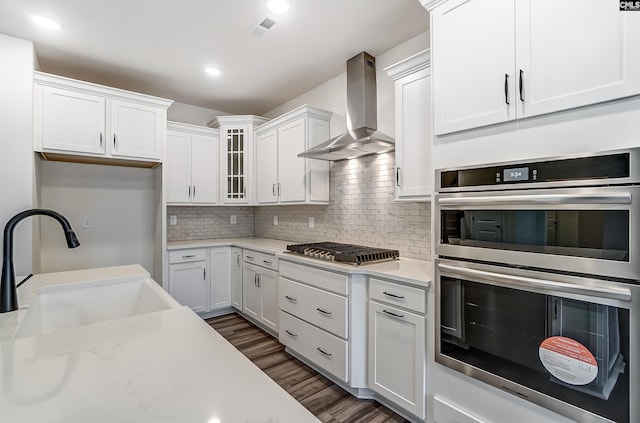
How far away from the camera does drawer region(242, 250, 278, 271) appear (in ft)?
10.4

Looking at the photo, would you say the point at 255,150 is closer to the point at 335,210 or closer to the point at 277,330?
the point at 335,210

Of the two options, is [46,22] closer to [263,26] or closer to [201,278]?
[263,26]

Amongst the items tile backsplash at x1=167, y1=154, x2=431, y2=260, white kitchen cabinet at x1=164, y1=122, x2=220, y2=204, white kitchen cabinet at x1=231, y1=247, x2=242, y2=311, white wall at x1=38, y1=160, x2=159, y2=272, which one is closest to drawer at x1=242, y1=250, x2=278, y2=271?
white kitchen cabinet at x1=231, y1=247, x2=242, y2=311

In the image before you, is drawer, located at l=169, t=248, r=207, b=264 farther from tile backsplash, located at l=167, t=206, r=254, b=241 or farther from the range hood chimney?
the range hood chimney

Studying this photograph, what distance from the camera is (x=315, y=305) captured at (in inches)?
98.9

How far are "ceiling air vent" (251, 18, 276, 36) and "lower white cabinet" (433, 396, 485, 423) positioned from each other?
277cm

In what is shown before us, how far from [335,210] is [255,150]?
144 cm

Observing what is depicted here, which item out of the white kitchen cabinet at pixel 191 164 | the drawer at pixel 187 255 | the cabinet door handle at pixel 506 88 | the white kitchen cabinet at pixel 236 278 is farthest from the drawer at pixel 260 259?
the cabinet door handle at pixel 506 88

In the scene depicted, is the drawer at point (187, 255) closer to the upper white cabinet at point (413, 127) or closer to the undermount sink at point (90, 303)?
the undermount sink at point (90, 303)

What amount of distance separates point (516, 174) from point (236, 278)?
128 inches

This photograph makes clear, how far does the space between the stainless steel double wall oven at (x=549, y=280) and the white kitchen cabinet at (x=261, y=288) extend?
1860 mm

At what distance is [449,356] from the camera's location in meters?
1.66

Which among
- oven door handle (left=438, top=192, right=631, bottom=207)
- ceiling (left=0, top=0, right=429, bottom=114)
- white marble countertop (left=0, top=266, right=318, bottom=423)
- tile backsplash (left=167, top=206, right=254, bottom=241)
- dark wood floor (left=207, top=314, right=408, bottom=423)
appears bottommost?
dark wood floor (left=207, top=314, right=408, bottom=423)

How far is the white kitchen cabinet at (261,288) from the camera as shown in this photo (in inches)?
124
